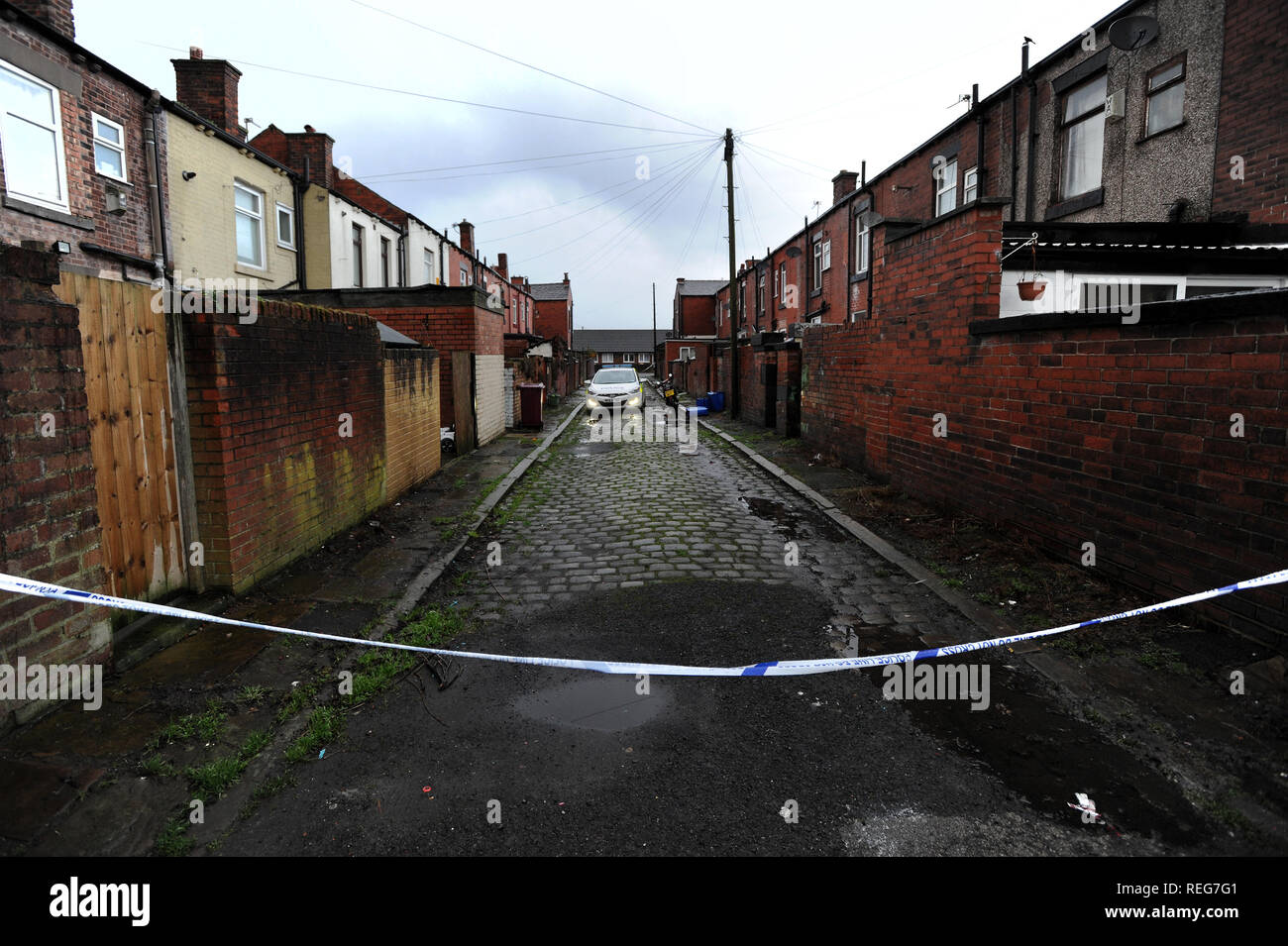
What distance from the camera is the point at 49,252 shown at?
327 cm

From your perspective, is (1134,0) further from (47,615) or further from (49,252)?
(47,615)

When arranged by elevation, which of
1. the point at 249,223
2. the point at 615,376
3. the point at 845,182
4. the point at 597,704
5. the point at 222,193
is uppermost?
the point at 845,182

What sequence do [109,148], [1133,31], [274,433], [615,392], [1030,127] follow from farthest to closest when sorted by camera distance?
[615,392] < [1030,127] < [109,148] < [1133,31] < [274,433]

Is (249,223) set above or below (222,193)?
below

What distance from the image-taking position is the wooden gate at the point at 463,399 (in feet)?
42.0

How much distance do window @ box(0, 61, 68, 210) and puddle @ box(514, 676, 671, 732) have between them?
445 inches

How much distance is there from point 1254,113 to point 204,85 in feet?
64.2

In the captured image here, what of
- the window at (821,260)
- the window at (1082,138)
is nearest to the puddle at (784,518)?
the window at (1082,138)

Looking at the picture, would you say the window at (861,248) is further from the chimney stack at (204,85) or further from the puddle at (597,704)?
the puddle at (597,704)

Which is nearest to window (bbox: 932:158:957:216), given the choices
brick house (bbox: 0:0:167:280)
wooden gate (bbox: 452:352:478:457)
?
wooden gate (bbox: 452:352:478:457)

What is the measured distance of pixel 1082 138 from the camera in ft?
40.9

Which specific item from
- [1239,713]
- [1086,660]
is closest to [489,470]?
[1086,660]

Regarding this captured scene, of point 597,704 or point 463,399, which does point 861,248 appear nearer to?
point 463,399

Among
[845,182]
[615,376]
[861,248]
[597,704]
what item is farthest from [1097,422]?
[845,182]
